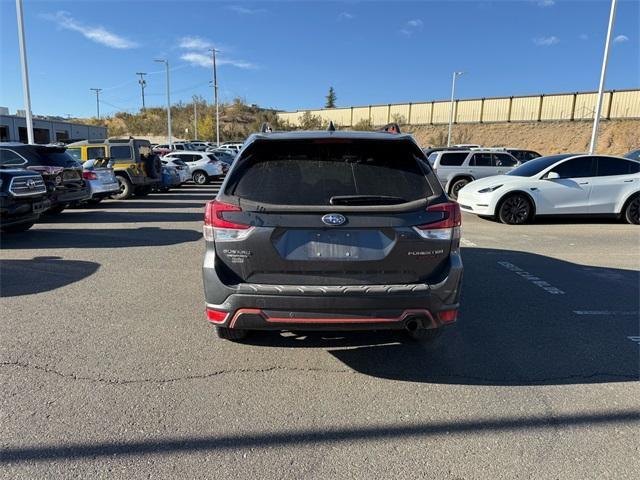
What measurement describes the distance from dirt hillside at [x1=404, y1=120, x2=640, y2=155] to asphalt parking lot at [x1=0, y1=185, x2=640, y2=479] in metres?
48.7

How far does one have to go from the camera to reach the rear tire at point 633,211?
11.0 m

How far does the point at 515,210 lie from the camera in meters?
11.0

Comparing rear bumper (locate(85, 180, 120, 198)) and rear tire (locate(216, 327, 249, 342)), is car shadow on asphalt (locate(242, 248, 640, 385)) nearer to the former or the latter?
rear tire (locate(216, 327, 249, 342))

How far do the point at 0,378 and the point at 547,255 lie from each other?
7.56 metres

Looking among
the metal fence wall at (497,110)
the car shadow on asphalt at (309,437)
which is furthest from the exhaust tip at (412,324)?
the metal fence wall at (497,110)

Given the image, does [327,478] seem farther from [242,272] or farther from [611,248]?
[611,248]

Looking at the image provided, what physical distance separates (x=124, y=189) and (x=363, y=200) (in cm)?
1414

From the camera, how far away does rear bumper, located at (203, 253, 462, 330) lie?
3049 mm

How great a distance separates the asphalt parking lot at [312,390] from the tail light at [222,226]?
3.61 ft

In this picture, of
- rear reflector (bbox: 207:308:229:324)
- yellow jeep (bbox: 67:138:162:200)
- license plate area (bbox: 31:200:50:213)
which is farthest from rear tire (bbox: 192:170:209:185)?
rear reflector (bbox: 207:308:229:324)

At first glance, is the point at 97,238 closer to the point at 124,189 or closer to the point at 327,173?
the point at 327,173

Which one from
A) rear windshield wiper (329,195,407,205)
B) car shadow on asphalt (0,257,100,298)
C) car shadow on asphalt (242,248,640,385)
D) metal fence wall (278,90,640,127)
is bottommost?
car shadow on asphalt (0,257,100,298)

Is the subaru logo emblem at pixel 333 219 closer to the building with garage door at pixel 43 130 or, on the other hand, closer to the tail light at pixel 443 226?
the tail light at pixel 443 226

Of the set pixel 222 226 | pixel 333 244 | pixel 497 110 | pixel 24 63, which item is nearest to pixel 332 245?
pixel 333 244
